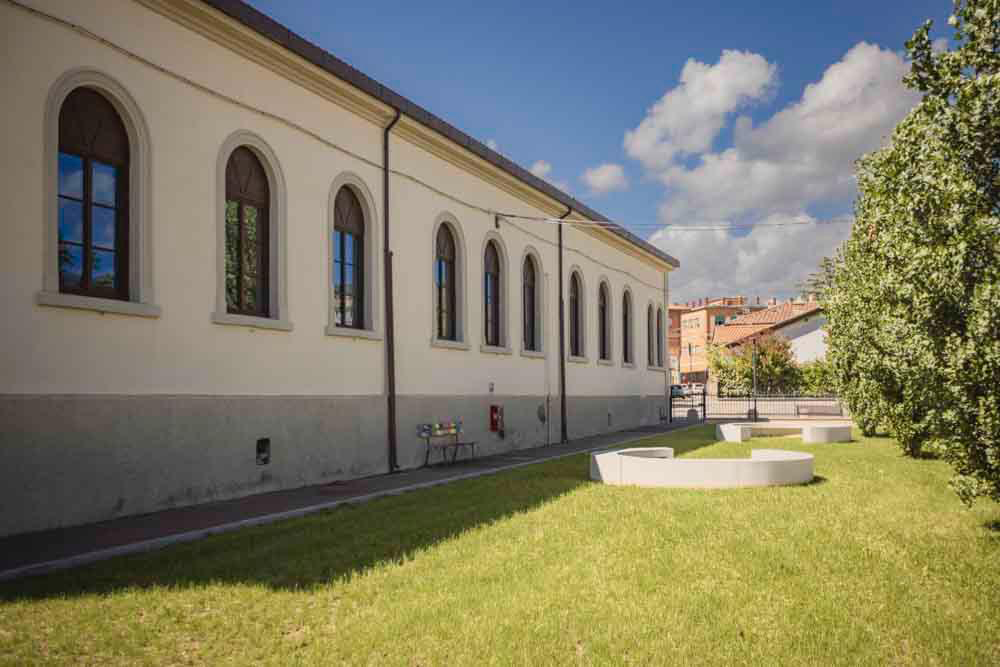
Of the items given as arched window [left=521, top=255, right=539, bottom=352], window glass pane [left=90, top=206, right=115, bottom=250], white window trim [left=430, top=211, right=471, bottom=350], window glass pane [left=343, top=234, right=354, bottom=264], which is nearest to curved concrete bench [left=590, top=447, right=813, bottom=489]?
window glass pane [left=343, top=234, right=354, bottom=264]

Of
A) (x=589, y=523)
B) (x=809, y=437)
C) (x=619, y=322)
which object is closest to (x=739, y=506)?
(x=589, y=523)

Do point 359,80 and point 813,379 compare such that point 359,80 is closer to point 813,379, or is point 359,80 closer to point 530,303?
point 530,303

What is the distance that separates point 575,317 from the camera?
81.9ft

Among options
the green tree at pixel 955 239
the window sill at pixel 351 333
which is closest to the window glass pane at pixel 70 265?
the window sill at pixel 351 333

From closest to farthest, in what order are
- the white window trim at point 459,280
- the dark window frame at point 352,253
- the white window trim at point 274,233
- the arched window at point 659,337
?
the white window trim at point 274,233 → the dark window frame at point 352,253 → the white window trim at point 459,280 → the arched window at point 659,337

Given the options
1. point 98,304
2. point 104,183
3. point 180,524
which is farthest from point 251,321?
point 180,524

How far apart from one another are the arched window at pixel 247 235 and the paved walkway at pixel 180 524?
269 cm

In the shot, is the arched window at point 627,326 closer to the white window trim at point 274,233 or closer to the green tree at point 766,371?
the white window trim at point 274,233

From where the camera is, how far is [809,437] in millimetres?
21031

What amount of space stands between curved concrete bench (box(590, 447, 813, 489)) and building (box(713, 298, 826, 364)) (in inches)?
1942

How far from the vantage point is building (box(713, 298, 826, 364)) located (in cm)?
6575

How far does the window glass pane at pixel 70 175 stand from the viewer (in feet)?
28.7

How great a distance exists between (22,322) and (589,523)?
19.9 feet

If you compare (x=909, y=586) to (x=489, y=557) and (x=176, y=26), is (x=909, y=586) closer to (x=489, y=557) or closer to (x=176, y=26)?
(x=489, y=557)
